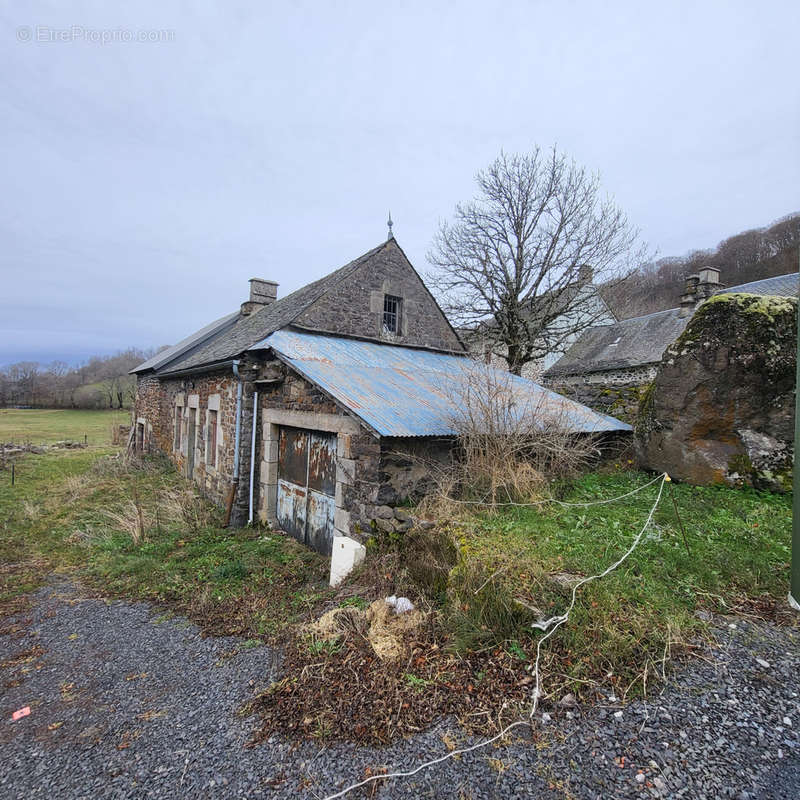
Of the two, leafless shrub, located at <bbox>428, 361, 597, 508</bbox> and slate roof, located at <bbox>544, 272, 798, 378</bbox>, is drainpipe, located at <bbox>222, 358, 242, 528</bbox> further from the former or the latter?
slate roof, located at <bbox>544, 272, 798, 378</bbox>

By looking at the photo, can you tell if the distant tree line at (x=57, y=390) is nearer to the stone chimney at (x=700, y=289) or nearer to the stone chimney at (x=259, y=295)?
the stone chimney at (x=259, y=295)

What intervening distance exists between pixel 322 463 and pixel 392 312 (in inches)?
243

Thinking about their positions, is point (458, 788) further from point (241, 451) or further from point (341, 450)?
point (241, 451)

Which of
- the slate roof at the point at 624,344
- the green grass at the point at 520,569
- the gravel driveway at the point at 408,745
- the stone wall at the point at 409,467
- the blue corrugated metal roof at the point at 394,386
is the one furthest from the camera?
the slate roof at the point at 624,344

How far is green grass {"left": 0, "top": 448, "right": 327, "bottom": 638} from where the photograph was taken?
5.46 metres

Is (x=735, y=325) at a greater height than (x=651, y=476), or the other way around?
(x=735, y=325)

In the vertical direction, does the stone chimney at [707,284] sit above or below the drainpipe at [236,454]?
above

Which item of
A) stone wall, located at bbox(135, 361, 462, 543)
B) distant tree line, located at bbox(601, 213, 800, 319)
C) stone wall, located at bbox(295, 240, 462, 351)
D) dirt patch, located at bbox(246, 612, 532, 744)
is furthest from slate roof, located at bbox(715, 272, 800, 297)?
dirt patch, located at bbox(246, 612, 532, 744)

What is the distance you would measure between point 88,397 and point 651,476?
55568 mm

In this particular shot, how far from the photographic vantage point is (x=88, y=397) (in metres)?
47.2

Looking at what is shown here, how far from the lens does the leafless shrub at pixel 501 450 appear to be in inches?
246

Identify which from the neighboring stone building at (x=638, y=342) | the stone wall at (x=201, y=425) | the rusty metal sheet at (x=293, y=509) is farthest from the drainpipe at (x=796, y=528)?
the neighboring stone building at (x=638, y=342)

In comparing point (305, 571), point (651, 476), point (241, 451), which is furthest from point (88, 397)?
point (651, 476)

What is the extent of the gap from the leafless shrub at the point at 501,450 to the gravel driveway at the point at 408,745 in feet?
10.2
